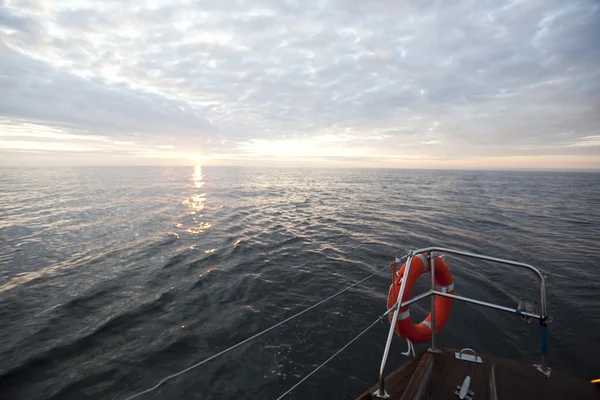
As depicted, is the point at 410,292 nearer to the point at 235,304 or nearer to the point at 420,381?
the point at 420,381

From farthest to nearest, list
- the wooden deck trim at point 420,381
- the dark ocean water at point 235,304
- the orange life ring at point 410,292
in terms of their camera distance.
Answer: the dark ocean water at point 235,304 < the orange life ring at point 410,292 < the wooden deck trim at point 420,381

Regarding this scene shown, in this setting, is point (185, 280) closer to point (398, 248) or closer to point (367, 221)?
point (398, 248)

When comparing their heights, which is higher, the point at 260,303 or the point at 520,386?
the point at 520,386

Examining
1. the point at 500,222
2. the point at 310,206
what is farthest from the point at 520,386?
the point at 310,206

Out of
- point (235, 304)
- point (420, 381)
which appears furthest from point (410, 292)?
point (235, 304)

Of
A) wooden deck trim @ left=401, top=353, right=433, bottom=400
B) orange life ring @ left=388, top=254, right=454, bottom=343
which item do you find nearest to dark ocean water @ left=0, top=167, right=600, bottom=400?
orange life ring @ left=388, top=254, right=454, bottom=343

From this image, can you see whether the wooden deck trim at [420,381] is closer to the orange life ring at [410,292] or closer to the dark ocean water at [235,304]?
the orange life ring at [410,292]

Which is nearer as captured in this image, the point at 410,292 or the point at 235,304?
the point at 410,292

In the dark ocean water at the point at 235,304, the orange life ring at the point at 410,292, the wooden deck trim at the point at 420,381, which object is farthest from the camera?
the dark ocean water at the point at 235,304

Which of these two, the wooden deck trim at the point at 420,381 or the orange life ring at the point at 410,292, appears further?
the orange life ring at the point at 410,292

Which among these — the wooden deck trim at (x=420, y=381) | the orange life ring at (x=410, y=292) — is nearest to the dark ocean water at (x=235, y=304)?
the orange life ring at (x=410, y=292)

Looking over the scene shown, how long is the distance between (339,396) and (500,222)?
58.2ft

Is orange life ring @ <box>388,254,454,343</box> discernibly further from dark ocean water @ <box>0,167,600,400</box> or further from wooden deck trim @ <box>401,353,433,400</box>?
dark ocean water @ <box>0,167,600,400</box>

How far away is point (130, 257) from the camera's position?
32.6 feet
